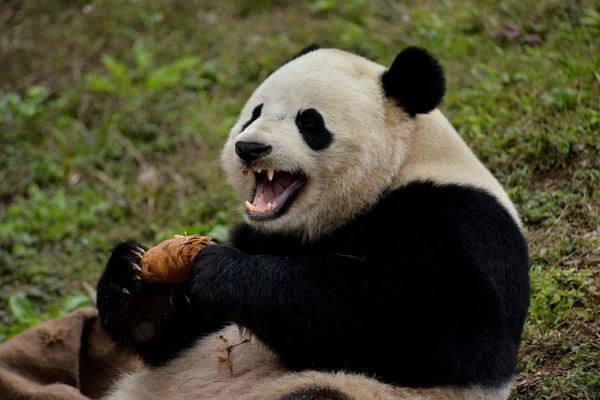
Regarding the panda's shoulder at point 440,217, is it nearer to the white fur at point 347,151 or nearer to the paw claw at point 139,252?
the white fur at point 347,151

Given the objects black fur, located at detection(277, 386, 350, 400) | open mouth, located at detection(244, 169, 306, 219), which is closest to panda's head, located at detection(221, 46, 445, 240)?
open mouth, located at detection(244, 169, 306, 219)

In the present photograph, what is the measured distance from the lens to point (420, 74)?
4.03 m

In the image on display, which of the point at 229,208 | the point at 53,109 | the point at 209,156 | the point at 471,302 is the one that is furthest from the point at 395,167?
the point at 53,109

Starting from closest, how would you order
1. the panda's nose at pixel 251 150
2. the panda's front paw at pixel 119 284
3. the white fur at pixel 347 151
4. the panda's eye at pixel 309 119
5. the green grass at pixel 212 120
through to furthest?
the panda's nose at pixel 251 150 < the white fur at pixel 347 151 < the panda's eye at pixel 309 119 < the panda's front paw at pixel 119 284 < the green grass at pixel 212 120

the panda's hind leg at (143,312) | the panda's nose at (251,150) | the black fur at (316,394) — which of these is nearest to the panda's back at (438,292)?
the black fur at (316,394)

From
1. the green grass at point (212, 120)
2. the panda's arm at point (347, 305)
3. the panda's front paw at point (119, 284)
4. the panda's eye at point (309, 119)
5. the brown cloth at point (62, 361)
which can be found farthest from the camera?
the green grass at point (212, 120)

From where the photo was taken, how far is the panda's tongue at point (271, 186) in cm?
404

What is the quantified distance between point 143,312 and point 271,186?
921mm

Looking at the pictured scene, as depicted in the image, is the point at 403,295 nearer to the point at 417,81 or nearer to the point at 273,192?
the point at 273,192

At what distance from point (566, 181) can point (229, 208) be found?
2724mm

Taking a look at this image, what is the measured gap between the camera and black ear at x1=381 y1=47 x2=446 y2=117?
4.01 metres

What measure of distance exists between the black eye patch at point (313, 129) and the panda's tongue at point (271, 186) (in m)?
0.20

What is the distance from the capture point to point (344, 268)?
360cm

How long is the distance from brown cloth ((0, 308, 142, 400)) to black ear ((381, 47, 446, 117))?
7.35 ft
